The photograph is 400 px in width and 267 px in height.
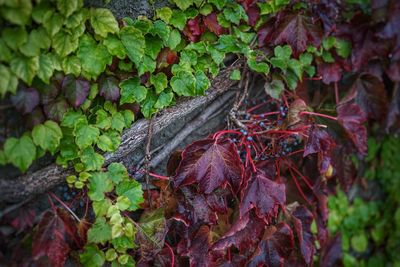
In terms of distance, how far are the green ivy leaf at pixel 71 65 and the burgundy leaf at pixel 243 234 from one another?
871 millimetres

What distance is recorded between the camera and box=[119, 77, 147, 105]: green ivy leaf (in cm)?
144

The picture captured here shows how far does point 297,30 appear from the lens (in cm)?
177

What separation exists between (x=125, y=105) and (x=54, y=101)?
27cm

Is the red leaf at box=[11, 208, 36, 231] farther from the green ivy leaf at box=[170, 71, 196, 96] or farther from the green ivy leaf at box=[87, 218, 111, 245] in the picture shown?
the green ivy leaf at box=[170, 71, 196, 96]

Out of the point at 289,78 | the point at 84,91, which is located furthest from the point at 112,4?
the point at 289,78

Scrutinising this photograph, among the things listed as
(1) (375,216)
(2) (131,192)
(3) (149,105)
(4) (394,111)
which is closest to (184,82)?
(3) (149,105)

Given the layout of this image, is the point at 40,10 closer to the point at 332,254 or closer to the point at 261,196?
the point at 261,196

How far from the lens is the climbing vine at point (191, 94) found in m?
1.27

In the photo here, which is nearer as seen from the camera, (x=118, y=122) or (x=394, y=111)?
(x=118, y=122)

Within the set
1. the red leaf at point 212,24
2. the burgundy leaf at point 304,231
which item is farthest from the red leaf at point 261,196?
the red leaf at point 212,24

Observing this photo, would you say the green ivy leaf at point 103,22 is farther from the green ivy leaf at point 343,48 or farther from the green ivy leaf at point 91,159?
the green ivy leaf at point 343,48

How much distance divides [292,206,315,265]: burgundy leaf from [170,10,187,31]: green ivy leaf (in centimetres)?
103

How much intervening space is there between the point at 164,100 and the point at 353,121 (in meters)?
0.93

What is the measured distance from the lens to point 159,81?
1480 mm
